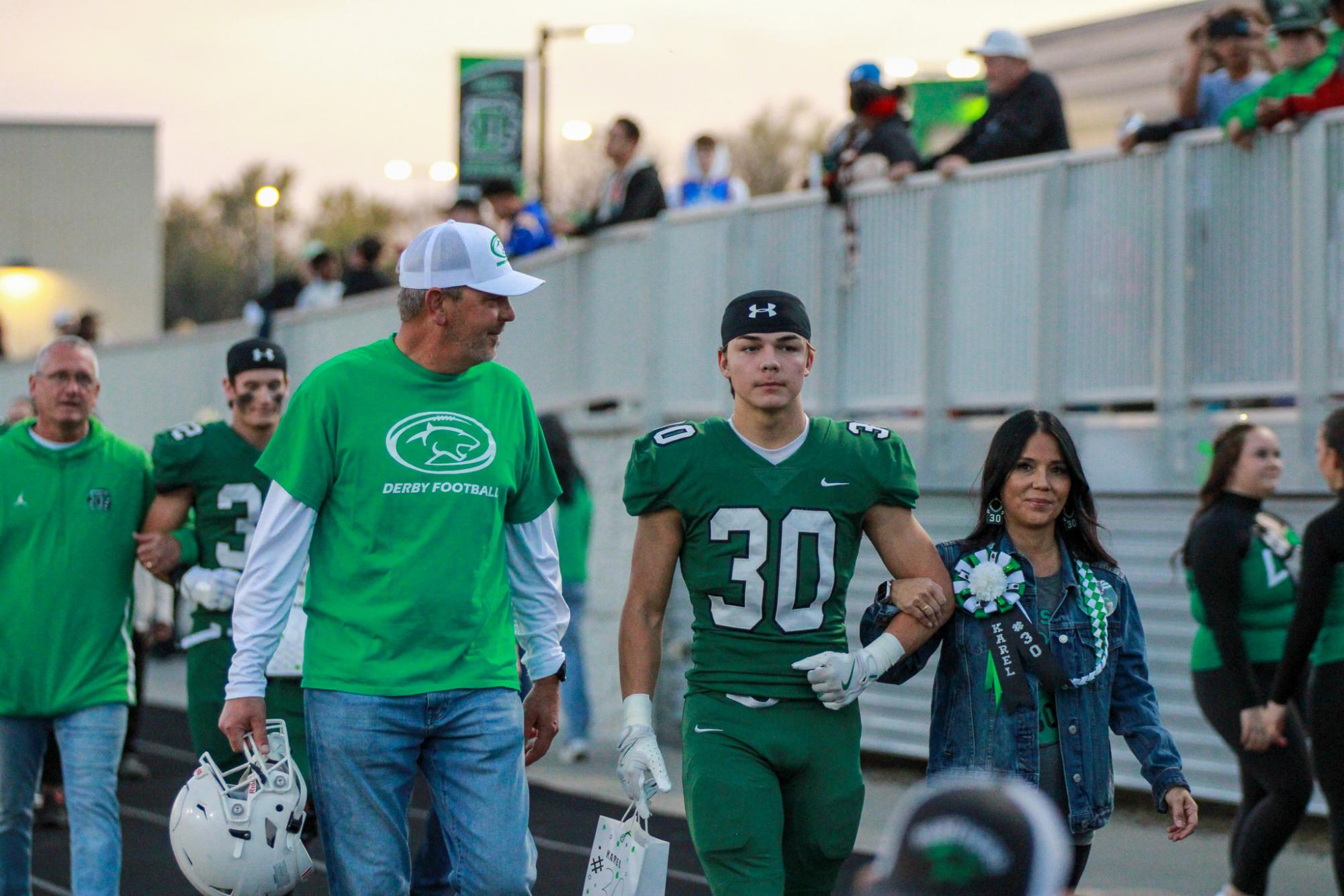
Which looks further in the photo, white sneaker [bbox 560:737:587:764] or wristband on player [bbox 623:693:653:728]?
white sneaker [bbox 560:737:587:764]

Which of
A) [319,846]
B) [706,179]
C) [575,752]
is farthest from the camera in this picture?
[706,179]

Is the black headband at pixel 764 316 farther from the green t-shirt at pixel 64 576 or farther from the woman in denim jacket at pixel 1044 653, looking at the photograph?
the green t-shirt at pixel 64 576

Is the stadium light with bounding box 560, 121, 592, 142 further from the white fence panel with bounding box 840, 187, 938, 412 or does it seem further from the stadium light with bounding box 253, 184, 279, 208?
the white fence panel with bounding box 840, 187, 938, 412

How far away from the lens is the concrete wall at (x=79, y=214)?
36.8m

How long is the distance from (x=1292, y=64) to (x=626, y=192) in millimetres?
6277

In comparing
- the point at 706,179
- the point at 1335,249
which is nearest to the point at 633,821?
the point at 1335,249

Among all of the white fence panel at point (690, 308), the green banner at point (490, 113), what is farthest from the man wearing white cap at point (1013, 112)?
the green banner at point (490, 113)

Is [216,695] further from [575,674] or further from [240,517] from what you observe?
[575,674]

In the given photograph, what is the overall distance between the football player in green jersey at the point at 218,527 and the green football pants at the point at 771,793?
93.9 inches

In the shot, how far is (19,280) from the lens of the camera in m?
36.3

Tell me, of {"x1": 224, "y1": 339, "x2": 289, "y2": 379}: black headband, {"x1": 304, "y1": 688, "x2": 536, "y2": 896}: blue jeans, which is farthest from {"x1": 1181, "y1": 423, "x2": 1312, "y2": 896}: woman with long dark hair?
{"x1": 224, "y1": 339, "x2": 289, "y2": 379}: black headband

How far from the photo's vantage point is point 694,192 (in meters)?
15.0

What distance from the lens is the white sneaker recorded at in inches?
522

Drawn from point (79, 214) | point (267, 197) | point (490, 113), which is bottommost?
point (490, 113)
